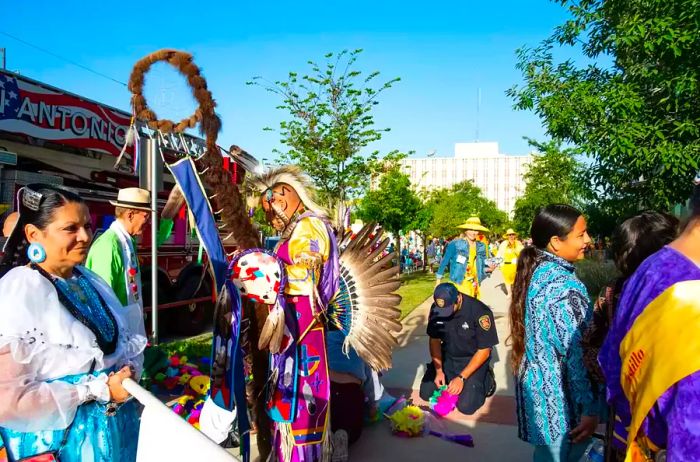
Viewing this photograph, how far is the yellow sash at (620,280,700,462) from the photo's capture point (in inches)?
43.7

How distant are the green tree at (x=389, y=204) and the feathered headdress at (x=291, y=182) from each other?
13.8m

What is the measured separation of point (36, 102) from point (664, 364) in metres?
6.26

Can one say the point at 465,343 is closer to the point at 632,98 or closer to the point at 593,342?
the point at 593,342

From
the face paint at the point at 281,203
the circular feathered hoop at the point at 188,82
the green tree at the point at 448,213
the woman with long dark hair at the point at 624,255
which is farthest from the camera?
the green tree at the point at 448,213

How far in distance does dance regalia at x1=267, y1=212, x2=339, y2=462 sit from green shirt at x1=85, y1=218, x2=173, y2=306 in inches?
53.5

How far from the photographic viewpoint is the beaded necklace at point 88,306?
6.04ft

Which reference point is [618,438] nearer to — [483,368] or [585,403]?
[585,403]

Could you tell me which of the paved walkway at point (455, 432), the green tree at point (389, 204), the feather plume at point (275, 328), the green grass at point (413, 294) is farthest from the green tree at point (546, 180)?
the feather plume at point (275, 328)

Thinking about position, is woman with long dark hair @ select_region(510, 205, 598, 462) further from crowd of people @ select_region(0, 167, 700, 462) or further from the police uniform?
the police uniform

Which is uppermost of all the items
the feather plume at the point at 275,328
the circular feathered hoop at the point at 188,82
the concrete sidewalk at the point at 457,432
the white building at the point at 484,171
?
the white building at the point at 484,171

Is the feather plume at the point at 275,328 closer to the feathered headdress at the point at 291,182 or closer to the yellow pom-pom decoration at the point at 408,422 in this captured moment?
the feathered headdress at the point at 291,182

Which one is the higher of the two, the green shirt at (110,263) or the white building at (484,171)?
the white building at (484,171)

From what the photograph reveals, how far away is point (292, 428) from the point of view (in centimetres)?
250

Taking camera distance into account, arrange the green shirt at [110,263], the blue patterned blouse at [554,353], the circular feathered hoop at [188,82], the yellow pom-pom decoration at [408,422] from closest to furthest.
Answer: the blue patterned blouse at [554,353] < the circular feathered hoop at [188,82] < the green shirt at [110,263] < the yellow pom-pom decoration at [408,422]
